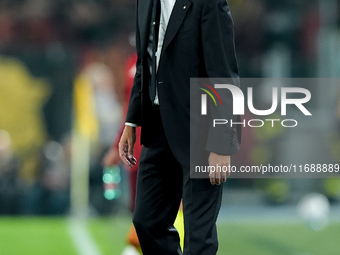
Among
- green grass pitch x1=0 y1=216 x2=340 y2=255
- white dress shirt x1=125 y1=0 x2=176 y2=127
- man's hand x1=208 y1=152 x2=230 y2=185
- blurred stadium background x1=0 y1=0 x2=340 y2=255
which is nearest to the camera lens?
man's hand x1=208 y1=152 x2=230 y2=185

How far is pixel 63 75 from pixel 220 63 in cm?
561

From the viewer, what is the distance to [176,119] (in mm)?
2359

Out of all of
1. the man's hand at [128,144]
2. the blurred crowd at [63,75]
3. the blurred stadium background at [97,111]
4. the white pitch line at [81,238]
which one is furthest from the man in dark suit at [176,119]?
the blurred crowd at [63,75]

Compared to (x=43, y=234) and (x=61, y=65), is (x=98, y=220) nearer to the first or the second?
(x=43, y=234)

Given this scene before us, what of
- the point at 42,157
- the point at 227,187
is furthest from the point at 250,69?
the point at 42,157

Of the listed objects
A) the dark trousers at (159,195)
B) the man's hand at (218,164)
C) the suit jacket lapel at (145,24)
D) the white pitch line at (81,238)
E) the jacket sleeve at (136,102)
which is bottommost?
the white pitch line at (81,238)

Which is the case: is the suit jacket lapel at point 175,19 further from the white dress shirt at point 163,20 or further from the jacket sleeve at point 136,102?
the jacket sleeve at point 136,102

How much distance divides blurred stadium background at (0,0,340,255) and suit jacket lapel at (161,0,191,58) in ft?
14.1

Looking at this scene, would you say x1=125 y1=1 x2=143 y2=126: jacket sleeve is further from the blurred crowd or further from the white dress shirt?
the blurred crowd

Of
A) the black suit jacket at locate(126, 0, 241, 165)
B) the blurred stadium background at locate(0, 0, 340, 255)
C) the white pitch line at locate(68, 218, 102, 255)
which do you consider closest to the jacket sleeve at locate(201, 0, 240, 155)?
the black suit jacket at locate(126, 0, 241, 165)

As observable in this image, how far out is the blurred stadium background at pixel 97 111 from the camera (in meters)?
7.48

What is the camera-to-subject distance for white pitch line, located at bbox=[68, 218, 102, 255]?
517 centimetres

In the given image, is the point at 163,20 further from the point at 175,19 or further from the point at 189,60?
the point at 189,60

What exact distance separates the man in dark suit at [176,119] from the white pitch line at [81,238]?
277 centimetres
